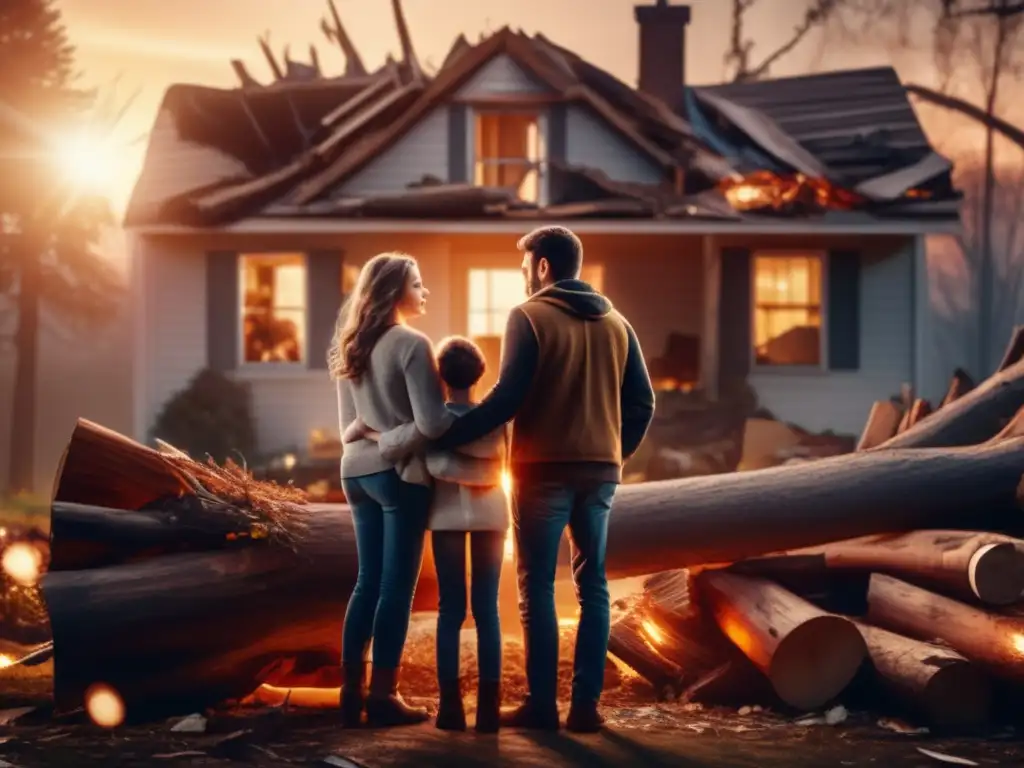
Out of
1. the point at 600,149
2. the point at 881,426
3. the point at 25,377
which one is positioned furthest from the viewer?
the point at 25,377

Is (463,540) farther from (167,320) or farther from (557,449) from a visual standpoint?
(167,320)

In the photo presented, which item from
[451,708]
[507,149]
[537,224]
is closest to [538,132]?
[507,149]

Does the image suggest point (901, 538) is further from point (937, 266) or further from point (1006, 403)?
point (937, 266)

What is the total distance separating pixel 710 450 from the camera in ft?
55.1

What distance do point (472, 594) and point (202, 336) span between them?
1276 cm

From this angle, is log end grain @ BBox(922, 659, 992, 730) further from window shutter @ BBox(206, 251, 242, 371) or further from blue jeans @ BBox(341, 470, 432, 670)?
window shutter @ BBox(206, 251, 242, 371)

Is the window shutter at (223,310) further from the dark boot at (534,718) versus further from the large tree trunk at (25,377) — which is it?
the dark boot at (534,718)

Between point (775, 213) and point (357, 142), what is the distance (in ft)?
18.0

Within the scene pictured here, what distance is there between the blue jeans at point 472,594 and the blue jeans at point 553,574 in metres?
0.14

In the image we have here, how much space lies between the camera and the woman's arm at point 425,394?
5859mm

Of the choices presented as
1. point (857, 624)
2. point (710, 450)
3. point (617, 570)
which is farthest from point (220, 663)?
point (710, 450)

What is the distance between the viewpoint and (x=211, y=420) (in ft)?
56.9

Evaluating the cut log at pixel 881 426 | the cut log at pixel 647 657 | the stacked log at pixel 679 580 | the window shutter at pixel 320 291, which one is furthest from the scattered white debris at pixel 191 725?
the window shutter at pixel 320 291

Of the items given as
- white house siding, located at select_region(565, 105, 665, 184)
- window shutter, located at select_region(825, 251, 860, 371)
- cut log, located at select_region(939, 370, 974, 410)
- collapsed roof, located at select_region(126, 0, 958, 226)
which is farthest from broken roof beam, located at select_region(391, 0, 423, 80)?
cut log, located at select_region(939, 370, 974, 410)
